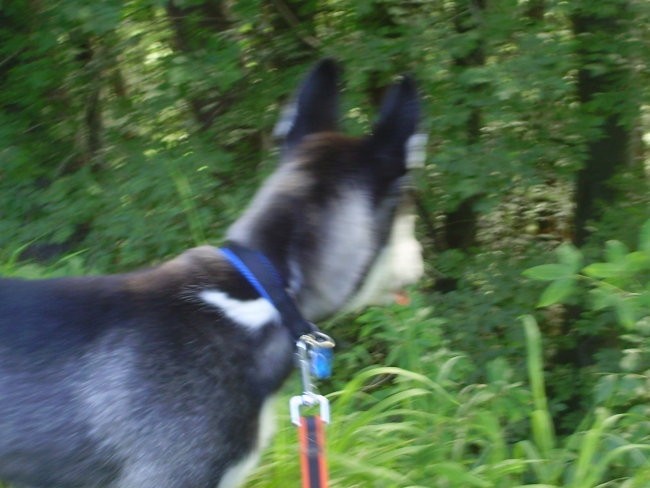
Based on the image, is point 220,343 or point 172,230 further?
point 172,230

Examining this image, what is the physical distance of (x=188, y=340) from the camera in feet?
8.14

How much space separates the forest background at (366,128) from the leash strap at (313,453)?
57.5 inches

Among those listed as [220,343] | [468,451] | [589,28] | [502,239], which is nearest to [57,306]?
[220,343]

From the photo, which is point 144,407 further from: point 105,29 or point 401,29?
point 401,29

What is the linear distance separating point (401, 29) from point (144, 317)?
10.5 feet

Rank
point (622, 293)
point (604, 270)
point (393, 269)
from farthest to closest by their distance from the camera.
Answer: point (622, 293) → point (604, 270) → point (393, 269)

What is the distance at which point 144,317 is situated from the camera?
248 cm

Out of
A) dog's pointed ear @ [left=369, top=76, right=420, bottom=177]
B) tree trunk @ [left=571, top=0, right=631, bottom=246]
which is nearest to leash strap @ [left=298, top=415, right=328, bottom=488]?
dog's pointed ear @ [left=369, top=76, right=420, bottom=177]

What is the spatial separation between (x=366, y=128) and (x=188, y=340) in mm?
3028

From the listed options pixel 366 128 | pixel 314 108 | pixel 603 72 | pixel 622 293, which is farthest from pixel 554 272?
pixel 603 72

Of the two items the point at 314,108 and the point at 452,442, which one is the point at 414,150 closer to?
the point at 314,108

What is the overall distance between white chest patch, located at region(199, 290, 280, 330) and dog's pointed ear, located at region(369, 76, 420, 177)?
20.4 inches

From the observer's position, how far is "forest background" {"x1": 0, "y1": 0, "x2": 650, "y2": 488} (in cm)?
499

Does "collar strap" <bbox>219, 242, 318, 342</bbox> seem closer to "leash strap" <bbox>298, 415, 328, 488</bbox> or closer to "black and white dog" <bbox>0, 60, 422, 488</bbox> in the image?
"black and white dog" <bbox>0, 60, 422, 488</bbox>
